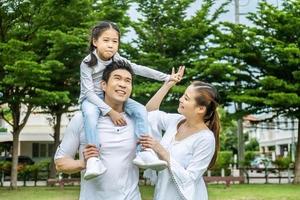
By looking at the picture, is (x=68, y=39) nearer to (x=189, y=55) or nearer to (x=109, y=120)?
(x=189, y=55)

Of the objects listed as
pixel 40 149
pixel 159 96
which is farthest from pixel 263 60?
pixel 40 149

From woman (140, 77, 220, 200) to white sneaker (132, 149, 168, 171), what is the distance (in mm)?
84

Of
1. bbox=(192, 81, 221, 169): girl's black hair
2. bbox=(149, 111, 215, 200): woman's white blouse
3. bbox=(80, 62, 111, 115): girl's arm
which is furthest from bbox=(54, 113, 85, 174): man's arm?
bbox=(192, 81, 221, 169): girl's black hair

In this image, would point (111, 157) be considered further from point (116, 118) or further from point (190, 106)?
point (190, 106)

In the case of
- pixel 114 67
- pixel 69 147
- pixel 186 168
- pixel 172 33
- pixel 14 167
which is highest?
pixel 172 33

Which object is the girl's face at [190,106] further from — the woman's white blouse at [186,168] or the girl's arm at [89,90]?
the girl's arm at [89,90]

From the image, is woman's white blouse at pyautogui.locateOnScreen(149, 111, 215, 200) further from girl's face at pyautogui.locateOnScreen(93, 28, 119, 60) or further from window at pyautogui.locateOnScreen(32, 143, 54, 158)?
window at pyautogui.locateOnScreen(32, 143, 54, 158)

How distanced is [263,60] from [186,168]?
64.4 feet

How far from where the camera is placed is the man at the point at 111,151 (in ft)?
8.41

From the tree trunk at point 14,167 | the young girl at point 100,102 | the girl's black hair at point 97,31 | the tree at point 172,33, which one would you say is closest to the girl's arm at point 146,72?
the young girl at point 100,102

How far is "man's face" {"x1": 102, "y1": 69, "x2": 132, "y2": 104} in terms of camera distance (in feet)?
8.66

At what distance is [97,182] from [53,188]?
1612 centimetres

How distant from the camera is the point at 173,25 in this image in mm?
21922

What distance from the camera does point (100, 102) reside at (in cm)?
267
